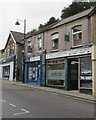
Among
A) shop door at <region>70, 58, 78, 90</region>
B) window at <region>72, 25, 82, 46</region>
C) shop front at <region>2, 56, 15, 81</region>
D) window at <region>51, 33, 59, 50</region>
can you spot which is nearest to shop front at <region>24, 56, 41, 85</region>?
window at <region>51, 33, 59, 50</region>

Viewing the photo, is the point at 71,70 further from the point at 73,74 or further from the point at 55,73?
the point at 55,73

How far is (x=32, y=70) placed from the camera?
2228 centimetres

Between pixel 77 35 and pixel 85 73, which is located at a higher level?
pixel 77 35

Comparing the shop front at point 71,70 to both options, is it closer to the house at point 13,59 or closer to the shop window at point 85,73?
the shop window at point 85,73

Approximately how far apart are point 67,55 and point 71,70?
1.62m


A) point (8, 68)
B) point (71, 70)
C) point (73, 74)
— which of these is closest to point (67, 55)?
point (71, 70)

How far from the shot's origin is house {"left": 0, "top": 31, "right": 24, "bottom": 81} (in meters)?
27.1

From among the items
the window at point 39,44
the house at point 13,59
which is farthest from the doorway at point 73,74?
the house at point 13,59

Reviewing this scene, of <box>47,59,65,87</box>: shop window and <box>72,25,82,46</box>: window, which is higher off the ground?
<box>72,25,82,46</box>: window

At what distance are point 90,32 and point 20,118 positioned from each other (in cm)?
1019

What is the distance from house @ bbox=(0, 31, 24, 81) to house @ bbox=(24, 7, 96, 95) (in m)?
4.68

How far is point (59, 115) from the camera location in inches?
265

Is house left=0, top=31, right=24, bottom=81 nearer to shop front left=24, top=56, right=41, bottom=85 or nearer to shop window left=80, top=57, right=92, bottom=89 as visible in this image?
shop front left=24, top=56, right=41, bottom=85

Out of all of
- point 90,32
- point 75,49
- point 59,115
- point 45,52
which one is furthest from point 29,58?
point 59,115
